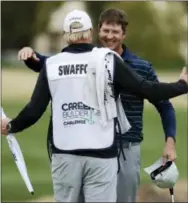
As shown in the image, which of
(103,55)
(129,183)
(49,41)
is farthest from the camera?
(49,41)

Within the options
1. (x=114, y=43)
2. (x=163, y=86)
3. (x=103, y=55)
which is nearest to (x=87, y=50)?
(x=103, y=55)

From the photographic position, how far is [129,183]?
707 cm

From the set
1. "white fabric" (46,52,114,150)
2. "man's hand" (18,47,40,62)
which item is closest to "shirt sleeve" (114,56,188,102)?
"white fabric" (46,52,114,150)

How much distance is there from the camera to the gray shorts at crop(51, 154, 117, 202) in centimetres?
609

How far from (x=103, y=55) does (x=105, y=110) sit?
1.19ft

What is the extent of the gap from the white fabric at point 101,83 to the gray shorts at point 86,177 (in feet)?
0.92

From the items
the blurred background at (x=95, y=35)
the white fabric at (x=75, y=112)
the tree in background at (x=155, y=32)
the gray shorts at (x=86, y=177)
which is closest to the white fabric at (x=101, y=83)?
the white fabric at (x=75, y=112)

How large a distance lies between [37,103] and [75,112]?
31 cm

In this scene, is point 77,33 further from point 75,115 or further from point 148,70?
point 148,70

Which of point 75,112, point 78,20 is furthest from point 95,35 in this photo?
point 75,112

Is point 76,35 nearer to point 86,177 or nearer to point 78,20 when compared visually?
point 78,20

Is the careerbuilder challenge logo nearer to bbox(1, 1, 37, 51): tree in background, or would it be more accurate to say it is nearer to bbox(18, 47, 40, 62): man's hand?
bbox(18, 47, 40, 62): man's hand

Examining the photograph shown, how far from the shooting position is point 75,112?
611 cm

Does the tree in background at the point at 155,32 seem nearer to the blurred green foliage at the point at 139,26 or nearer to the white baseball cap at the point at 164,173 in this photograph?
the blurred green foliage at the point at 139,26
